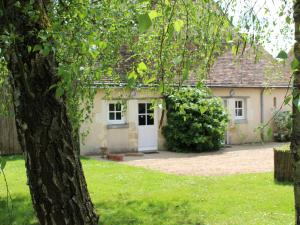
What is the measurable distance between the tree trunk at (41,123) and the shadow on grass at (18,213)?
3.85 m

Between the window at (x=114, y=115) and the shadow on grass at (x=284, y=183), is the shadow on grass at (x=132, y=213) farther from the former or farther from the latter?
the window at (x=114, y=115)

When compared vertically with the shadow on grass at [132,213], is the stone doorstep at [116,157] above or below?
above

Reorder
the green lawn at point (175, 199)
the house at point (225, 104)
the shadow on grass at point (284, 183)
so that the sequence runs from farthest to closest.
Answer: the house at point (225, 104)
the shadow on grass at point (284, 183)
the green lawn at point (175, 199)

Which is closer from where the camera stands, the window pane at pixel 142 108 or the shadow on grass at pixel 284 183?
the shadow on grass at pixel 284 183

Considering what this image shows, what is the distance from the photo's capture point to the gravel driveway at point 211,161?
13069 mm

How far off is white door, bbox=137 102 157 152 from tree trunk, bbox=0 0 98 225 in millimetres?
14926

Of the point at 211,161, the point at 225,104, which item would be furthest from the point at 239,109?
the point at 211,161

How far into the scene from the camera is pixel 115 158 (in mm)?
15859

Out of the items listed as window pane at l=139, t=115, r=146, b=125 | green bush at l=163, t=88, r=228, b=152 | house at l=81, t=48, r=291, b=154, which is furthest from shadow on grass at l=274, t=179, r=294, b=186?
window pane at l=139, t=115, r=146, b=125

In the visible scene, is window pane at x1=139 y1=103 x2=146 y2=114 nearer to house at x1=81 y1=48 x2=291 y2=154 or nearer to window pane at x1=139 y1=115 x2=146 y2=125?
house at x1=81 y1=48 x2=291 y2=154

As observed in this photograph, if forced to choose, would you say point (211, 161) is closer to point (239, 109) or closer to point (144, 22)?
point (239, 109)

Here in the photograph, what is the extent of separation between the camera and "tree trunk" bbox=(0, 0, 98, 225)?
3123 mm

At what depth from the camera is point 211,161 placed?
15203 millimetres

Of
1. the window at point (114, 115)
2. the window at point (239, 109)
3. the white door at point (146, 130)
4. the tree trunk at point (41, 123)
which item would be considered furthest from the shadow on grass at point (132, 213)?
the window at point (239, 109)
